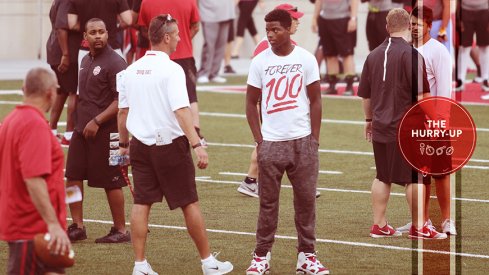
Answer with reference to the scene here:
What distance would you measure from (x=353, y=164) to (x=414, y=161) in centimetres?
468

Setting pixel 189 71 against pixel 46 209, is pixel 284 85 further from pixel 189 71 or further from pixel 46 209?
pixel 189 71

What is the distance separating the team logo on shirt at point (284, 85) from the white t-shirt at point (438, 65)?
6.78 ft

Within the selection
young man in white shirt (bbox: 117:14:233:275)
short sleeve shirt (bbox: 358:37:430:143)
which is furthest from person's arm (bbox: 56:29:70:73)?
young man in white shirt (bbox: 117:14:233:275)

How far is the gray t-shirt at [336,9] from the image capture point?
23031mm

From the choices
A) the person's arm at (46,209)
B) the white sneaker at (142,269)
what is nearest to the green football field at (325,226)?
the white sneaker at (142,269)

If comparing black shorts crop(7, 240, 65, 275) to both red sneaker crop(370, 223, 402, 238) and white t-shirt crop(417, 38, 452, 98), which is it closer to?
red sneaker crop(370, 223, 402, 238)

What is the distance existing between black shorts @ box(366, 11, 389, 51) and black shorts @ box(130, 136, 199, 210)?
13136 mm

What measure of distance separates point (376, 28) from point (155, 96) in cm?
1353

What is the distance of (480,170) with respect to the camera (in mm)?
15555

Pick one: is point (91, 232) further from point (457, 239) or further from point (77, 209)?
point (457, 239)

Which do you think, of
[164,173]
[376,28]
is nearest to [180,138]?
[164,173]

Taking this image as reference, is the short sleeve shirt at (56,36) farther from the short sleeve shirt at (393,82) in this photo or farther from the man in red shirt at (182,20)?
the short sleeve shirt at (393,82)

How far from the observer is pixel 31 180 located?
7.40 meters

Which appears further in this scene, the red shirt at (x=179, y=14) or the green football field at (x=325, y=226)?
the red shirt at (x=179, y=14)
